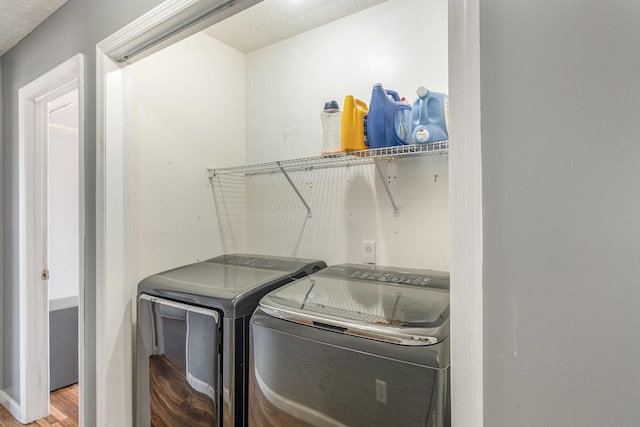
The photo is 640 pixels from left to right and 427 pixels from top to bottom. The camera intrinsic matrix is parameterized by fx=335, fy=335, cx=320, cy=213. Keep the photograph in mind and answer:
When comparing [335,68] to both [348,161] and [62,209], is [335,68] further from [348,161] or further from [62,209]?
[62,209]

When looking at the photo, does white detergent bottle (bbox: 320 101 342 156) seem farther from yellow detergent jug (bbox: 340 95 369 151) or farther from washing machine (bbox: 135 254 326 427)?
washing machine (bbox: 135 254 326 427)

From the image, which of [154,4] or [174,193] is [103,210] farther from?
[154,4]

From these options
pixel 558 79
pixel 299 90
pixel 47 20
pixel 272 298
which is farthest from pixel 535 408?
pixel 47 20

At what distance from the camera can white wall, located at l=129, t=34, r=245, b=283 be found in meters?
1.74

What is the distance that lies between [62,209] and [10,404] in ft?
6.05

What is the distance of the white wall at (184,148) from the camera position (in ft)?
5.69

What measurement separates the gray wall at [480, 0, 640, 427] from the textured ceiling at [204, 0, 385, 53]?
1330mm

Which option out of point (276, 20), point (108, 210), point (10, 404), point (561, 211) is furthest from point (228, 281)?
point (10, 404)

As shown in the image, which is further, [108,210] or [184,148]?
[184,148]

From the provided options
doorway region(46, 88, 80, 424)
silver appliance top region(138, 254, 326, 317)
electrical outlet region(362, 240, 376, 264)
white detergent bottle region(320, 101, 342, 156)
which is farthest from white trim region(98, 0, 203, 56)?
doorway region(46, 88, 80, 424)

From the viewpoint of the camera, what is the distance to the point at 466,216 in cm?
67

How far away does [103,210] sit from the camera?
1550mm

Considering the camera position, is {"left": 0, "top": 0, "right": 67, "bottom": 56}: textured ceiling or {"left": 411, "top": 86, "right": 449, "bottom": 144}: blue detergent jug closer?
{"left": 411, "top": 86, "right": 449, "bottom": 144}: blue detergent jug

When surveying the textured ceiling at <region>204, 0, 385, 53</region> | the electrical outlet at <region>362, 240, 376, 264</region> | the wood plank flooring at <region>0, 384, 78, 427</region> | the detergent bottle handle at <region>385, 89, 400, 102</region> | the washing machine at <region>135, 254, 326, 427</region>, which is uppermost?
the textured ceiling at <region>204, 0, 385, 53</region>
